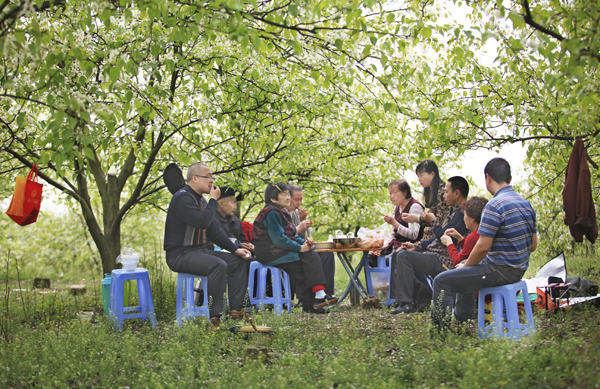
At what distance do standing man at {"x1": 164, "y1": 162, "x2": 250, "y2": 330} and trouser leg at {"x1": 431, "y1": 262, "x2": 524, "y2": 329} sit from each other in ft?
7.87

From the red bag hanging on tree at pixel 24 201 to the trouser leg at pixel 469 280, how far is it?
16.0ft

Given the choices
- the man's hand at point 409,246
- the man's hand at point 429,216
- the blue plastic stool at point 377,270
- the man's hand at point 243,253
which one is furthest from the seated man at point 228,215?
the man's hand at point 429,216

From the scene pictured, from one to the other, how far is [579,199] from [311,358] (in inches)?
128

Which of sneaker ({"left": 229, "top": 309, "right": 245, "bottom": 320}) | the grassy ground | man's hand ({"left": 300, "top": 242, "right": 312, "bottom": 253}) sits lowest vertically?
the grassy ground

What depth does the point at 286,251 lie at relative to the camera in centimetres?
621

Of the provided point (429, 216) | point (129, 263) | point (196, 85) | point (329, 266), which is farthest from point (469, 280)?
point (196, 85)

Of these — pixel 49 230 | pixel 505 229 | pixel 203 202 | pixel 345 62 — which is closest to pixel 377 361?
pixel 505 229

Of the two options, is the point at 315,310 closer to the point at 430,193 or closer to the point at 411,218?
the point at 411,218

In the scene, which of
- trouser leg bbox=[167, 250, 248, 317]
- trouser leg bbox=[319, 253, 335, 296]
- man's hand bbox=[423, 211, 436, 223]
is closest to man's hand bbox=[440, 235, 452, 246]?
man's hand bbox=[423, 211, 436, 223]

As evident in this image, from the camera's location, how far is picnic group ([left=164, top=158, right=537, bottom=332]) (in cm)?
409

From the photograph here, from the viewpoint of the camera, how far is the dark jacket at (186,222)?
5395 mm

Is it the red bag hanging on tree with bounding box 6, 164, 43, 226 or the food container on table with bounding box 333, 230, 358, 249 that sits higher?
the red bag hanging on tree with bounding box 6, 164, 43, 226

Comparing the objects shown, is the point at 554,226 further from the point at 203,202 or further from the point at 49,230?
the point at 49,230

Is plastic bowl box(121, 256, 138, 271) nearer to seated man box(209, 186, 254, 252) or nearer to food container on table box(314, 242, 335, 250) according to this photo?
seated man box(209, 186, 254, 252)
